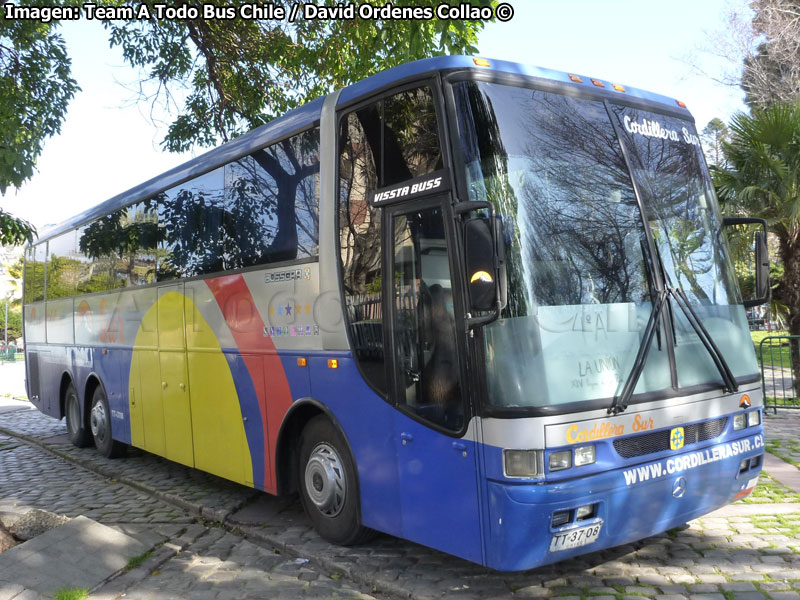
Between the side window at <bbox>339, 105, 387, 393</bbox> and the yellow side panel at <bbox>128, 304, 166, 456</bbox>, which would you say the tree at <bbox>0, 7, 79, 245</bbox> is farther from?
the side window at <bbox>339, 105, 387, 393</bbox>

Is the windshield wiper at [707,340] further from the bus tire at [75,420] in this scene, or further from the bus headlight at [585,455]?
the bus tire at [75,420]

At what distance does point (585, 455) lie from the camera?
15.0 ft

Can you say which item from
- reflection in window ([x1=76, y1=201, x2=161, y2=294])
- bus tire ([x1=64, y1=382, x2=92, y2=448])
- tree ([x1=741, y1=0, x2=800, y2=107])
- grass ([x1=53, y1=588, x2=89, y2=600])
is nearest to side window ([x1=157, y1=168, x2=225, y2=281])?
reflection in window ([x1=76, y1=201, x2=161, y2=294])

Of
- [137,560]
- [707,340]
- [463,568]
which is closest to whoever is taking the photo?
[707,340]

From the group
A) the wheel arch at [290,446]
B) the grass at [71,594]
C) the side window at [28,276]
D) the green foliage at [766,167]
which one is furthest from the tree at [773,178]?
the side window at [28,276]

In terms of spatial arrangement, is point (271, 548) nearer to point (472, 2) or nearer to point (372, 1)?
point (472, 2)

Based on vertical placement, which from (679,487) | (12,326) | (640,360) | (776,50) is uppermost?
(776,50)

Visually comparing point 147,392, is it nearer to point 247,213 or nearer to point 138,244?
point 138,244

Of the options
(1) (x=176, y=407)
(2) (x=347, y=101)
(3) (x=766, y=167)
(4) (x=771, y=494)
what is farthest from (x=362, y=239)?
(3) (x=766, y=167)

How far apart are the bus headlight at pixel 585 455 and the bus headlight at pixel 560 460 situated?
0.17 feet

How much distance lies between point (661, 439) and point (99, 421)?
348 inches

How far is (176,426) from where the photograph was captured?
8703 mm

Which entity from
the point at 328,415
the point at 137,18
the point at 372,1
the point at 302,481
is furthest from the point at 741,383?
the point at 137,18

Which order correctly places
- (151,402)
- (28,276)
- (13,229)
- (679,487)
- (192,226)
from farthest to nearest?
(28,276)
(13,229)
(151,402)
(192,226)
(679,487)
